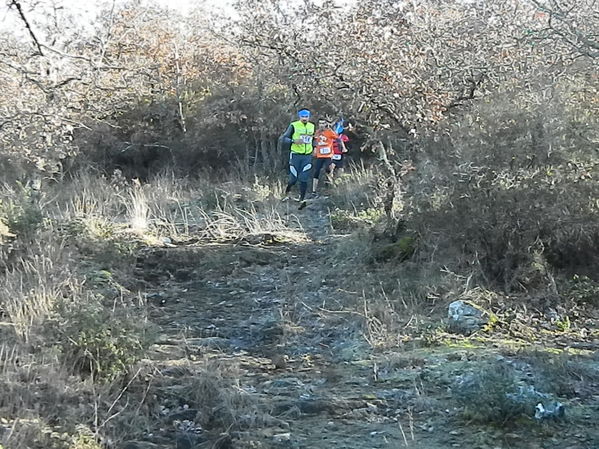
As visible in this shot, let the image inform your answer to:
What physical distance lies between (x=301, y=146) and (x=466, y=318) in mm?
6957

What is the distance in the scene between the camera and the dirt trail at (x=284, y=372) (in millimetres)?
4199

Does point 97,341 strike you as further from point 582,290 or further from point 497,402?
point 582,290

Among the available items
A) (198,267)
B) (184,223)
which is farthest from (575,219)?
(184,223)

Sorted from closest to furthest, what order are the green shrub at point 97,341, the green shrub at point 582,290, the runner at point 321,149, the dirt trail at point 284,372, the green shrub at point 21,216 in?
the dirt trail at point 284,372
the green shrub at point 97,341
the green shrub at point 582,290
the green shrub at point 21,216
the runner at point 321,149

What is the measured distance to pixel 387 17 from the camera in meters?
8.60

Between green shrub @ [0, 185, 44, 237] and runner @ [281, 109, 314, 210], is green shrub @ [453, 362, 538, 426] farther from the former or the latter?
runner @ [281, 109, 314, 210]

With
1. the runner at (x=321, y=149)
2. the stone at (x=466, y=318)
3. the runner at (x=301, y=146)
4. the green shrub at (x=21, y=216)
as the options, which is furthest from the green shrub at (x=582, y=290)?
the runner at (x=321, y=149)

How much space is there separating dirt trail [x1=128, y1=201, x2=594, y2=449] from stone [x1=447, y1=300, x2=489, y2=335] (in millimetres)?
512

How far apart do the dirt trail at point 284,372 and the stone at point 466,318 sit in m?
0.51

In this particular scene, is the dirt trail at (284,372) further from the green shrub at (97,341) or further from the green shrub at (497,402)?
the green shrub at (97,341)

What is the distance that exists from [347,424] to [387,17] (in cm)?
550

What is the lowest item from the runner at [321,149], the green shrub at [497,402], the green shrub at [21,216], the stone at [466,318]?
the stone at [466,318]

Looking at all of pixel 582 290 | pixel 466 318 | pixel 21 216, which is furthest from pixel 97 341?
pixel 582 290

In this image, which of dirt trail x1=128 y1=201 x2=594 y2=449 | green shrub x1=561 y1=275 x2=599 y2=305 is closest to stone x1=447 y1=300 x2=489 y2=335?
dirt trail x1=128 y1=201 x2=594 y2=449
